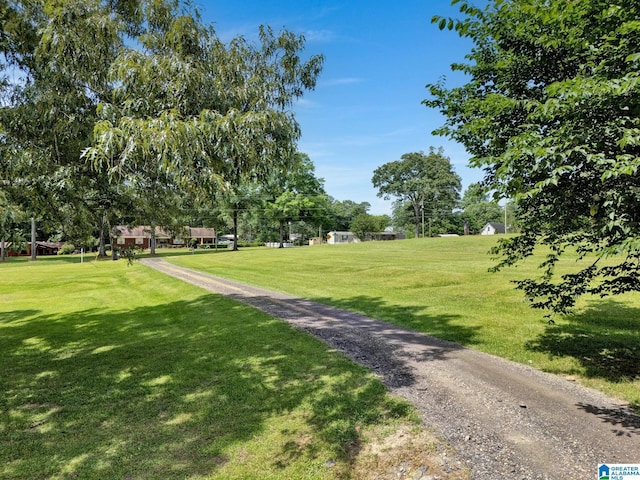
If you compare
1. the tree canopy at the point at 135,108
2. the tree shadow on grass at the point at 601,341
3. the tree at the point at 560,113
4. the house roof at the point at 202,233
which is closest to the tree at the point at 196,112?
the tree canopy at the point at 135,108

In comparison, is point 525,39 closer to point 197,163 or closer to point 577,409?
point 197,163

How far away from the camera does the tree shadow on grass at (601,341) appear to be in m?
7.51

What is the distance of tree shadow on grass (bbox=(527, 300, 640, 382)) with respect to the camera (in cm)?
751

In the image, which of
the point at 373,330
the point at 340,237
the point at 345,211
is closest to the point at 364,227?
the point at 340,237

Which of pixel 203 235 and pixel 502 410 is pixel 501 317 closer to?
pixel 502 410

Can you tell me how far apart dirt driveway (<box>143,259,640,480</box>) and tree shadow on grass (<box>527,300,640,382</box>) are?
133 cm

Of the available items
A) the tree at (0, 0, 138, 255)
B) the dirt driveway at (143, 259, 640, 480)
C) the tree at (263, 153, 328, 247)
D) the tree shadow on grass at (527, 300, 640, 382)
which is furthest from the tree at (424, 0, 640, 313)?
the tree at (263, 153, 328, 247)

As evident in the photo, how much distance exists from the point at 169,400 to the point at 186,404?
437mm

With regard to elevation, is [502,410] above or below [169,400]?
above

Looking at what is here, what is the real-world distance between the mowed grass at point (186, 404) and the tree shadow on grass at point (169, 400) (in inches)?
0.9

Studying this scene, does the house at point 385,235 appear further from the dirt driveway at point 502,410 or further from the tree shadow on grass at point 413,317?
the dirt driveway at point 502,410

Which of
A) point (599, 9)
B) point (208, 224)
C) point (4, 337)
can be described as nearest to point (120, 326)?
point (4, 337)

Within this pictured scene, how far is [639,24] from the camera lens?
3.89 m

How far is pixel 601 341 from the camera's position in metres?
9.23
